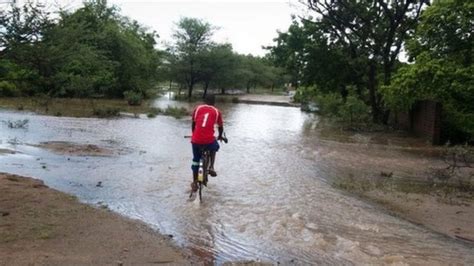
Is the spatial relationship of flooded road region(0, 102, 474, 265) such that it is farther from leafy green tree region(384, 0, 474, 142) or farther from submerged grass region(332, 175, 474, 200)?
leafy green tree region(384, 0, 474, 142)

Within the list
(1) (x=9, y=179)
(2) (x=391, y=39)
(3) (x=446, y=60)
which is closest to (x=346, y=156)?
(3) (x=446, y=60)

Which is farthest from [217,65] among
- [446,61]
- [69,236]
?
[69,236]

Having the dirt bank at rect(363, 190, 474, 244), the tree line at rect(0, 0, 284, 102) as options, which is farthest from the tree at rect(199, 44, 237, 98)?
the dirt bank at rect(363, 190, 474, 244)

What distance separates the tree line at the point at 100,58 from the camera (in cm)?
784

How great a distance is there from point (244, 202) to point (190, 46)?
53519mm

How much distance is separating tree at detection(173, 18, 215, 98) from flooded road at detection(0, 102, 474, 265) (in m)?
42.8

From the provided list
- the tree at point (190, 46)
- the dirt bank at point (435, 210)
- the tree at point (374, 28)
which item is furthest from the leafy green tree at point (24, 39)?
the tree at point (190, 46)

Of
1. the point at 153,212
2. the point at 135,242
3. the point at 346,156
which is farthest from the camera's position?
the point at 346,156

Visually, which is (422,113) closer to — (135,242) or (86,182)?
(86,182)

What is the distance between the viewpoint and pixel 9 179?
9.49m

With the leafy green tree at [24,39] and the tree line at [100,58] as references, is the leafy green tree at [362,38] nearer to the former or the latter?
the tree line at [100,58]

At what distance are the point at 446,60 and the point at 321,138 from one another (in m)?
7.03

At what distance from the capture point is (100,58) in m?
9.92

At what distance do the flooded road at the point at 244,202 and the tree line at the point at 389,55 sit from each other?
314cm
